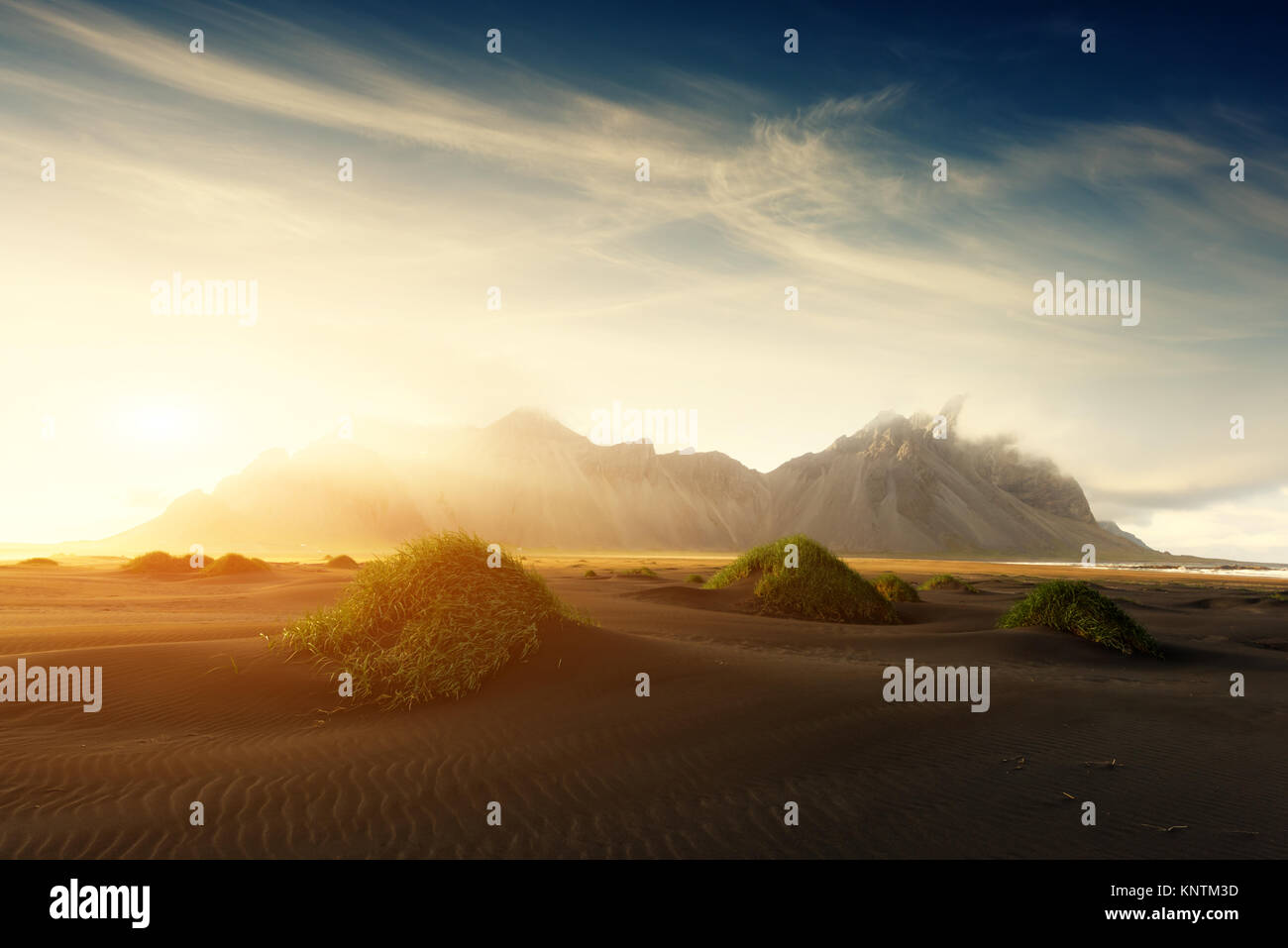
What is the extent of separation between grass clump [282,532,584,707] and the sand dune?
349 mm

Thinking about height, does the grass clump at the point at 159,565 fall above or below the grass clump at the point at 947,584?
above

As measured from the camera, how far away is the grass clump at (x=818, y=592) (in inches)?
839

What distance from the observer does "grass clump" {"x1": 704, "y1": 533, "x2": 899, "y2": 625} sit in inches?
839

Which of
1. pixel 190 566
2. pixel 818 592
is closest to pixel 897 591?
pixel 818 592

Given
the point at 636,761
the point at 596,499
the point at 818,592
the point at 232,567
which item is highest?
the point at 596,499

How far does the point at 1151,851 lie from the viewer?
564cm

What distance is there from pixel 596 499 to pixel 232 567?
11629 cm

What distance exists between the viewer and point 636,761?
751 centimetres

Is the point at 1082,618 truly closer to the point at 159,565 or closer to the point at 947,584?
the point at 947,584

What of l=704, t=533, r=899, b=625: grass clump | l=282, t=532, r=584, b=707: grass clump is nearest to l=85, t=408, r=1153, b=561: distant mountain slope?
l=704, t=533, r=899, b=625: grass clump

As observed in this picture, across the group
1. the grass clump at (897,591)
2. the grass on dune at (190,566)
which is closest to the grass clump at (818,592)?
the grass clump at (897,591)

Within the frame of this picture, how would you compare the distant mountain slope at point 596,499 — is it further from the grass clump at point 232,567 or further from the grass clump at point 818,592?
the grass clump at point 818,592

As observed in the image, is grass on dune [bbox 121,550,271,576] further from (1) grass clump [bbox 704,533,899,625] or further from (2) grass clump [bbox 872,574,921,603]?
(2) grass clump [bbox 872,574,921,603]

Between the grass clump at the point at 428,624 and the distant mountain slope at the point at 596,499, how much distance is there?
120 m
